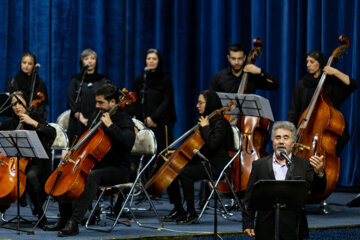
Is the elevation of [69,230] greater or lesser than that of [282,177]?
lesser

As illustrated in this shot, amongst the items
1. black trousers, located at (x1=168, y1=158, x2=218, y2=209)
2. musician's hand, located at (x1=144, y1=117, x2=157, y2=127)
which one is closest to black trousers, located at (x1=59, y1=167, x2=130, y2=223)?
black trousers, located at (x1=168, y1=158, x2=218, y2=209)

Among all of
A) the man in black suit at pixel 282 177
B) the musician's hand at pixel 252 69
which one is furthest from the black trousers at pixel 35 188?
the musician's hand at pixel 252 69

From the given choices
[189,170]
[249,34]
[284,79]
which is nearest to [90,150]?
[189,170]

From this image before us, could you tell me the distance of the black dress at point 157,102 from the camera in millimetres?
6660

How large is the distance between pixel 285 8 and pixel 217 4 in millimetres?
1028

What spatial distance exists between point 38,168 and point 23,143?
64 cm

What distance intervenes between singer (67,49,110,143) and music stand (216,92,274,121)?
1.51 m

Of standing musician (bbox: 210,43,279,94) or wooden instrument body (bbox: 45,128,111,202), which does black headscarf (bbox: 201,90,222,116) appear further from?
wooden instrument body (bbox: 45,128,111,202)

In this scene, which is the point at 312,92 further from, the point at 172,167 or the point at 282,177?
the point at 282,177

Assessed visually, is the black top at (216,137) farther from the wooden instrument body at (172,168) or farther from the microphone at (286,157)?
the microphone at (286,157)

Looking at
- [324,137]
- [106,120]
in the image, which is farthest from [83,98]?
[324,137]

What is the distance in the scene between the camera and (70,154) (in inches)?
186

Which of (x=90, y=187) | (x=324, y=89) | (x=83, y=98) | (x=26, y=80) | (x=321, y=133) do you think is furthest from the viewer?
(x=83, y=98)

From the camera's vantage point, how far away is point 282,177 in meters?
3.77
